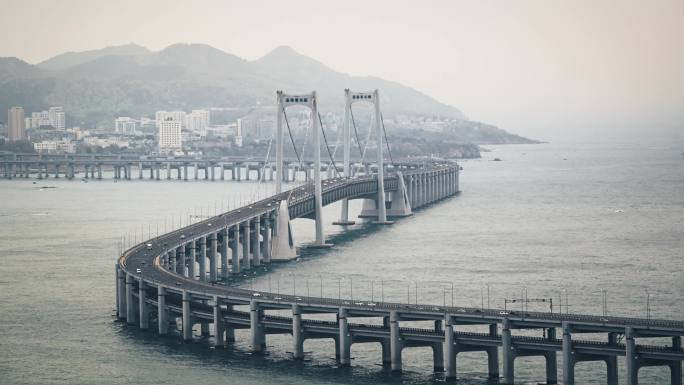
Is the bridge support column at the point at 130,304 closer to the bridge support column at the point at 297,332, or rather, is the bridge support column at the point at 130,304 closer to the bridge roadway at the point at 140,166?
the bridge support column at the point at 297,332

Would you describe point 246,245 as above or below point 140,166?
below

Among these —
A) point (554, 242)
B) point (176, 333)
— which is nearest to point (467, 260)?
point (554, 242)

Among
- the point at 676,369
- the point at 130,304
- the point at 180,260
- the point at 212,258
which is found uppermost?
the point at 180,260

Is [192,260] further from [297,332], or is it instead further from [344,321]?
[344,321]

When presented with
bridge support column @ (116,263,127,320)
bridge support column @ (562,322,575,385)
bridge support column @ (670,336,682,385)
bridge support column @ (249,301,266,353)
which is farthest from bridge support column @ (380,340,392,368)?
bridge support column @ (116,263,127,320)

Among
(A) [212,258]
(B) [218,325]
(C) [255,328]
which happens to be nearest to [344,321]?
(C) [255,328]
